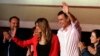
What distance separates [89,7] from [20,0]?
106 cm

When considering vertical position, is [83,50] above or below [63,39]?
below

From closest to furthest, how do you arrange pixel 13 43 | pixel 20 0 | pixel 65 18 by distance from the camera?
pixel 65 18 < pixel 13 43 < pixel 20 0

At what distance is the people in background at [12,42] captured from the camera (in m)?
3.96

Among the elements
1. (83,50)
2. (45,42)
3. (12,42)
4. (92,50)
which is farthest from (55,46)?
(12,42)

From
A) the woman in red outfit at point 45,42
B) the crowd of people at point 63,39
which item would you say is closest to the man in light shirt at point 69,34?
the crowd of people at point 63,39

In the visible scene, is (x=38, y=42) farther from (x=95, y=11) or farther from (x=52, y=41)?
(x=95, y=11)

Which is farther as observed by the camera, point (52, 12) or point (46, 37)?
point (52, 12)

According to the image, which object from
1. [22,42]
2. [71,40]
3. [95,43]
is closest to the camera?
[95,43]

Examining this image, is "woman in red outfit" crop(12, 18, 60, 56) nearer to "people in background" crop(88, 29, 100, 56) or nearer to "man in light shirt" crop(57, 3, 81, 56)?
"man in light shirt" crop(57, 3, 81, 56)

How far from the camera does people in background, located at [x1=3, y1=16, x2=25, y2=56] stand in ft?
13.0

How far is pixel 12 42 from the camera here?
3977mm

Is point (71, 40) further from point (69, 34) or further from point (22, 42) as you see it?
point (22, 42)

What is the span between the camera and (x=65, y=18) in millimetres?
3629

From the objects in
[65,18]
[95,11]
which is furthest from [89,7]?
[65,18]
